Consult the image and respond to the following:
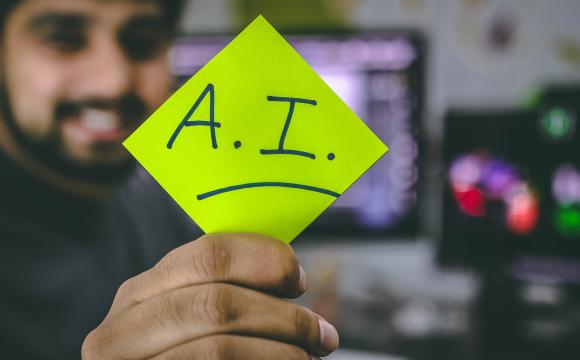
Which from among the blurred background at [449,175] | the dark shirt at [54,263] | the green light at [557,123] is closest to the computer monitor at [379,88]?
the blurred background at [449,175]

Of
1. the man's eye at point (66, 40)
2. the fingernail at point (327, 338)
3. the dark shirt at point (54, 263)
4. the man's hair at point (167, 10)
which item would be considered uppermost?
the man's hair at point (167, 10)

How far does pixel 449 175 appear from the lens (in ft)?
4.01

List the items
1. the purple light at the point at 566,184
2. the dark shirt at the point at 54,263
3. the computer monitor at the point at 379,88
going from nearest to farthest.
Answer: the dark shirt at the point at 54,263 < the purple light at the point at 566,184 < the computer monitor at the point at 379,88

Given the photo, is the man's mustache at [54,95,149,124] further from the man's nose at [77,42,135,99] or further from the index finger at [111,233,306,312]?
the index finger at [111,233,306,312]

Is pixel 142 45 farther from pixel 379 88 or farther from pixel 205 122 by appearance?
pixel 205 122

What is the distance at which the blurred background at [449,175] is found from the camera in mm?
1133

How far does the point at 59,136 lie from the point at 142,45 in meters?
0.25

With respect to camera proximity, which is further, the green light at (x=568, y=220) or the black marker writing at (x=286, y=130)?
the green light at (x=568, y=220)

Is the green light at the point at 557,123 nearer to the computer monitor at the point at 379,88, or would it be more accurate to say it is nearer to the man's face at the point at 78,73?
the computer monitor at the point at 379,88

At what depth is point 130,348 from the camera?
0.35m

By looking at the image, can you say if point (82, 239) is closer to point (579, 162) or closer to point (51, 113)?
point (51, 113)

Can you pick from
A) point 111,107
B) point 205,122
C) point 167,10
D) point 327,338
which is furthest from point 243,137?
point 167,10

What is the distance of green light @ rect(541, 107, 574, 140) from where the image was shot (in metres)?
1.12

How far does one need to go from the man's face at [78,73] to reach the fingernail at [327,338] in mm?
796
